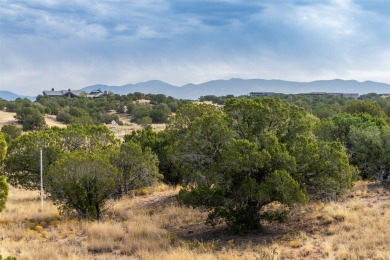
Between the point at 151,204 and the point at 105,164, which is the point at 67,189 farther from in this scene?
the point at 151,204

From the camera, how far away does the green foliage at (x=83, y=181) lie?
14.7 meters

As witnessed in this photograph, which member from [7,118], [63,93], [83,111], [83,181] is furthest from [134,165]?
[63,93]

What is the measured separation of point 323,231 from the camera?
12367 millimetres

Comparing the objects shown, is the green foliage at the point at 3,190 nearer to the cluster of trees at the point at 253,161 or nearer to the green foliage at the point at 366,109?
the cluster of trees at the point at 253,161

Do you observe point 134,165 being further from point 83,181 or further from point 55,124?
point 55,124

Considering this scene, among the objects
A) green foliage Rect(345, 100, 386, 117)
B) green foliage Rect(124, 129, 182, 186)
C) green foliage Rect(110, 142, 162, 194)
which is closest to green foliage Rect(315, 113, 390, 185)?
green foliage Rect(124, 129, 182, 186)

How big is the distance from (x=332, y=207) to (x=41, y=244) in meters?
9.44

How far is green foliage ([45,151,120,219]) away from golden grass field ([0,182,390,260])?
709mm

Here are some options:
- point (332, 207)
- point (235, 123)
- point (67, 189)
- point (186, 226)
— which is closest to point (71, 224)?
point (67, 189)

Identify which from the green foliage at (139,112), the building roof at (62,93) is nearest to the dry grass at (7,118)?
the green foliage at (139,112)

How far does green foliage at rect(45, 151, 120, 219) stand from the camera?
48.1ft

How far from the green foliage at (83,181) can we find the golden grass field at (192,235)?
2.32 feet

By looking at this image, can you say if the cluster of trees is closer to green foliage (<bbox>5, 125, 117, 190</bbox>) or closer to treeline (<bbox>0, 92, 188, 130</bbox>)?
green foliage (<bbox>5, 125, 117, 190</bbox>)

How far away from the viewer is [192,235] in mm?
13336
